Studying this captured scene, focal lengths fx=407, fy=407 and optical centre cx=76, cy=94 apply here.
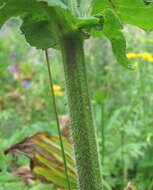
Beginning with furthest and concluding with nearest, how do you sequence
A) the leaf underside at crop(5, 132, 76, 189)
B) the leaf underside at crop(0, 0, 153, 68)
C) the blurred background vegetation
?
the blurred background vegetation → the leaf underside at crop(5, 132, 76, 189) → the leaf underside at crop(0, 0, 153, 68)

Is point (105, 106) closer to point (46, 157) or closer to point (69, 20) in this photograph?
point (46, 157)

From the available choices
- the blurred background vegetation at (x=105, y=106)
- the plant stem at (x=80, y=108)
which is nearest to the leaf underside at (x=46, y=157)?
the blurred background vegetation at (x=105, y=106)

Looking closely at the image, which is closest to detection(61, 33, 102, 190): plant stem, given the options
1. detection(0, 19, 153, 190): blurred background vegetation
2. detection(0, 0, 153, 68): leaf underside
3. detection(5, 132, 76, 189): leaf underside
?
detection(0, 0, 153, 68): leaf underside

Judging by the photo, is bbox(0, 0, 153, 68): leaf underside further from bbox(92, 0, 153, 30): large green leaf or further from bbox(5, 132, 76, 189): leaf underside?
bbox(5, 132, 76, 189): leaf underside

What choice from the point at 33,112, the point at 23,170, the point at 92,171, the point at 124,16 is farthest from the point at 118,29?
the point at 33,112

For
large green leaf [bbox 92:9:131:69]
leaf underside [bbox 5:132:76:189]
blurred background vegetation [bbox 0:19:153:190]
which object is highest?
large green leaf [bbox 92:9:131:69]

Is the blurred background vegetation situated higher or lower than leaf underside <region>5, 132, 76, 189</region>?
lower

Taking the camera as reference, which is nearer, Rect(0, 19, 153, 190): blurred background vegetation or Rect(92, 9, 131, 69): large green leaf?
Rect(92, 9, 131, 69): large green leaf
